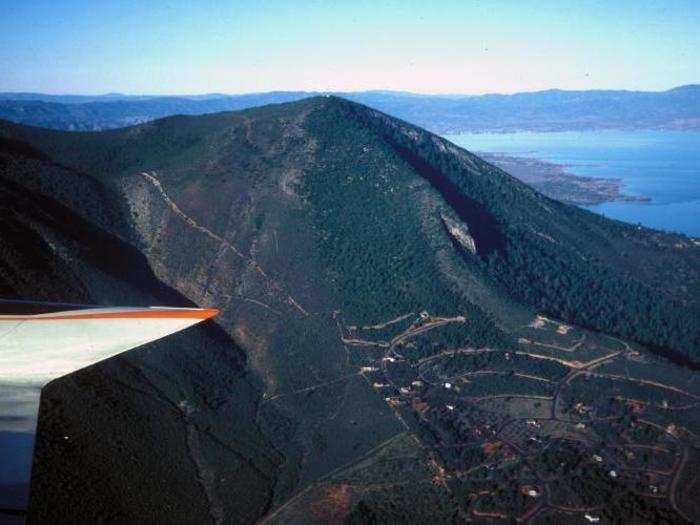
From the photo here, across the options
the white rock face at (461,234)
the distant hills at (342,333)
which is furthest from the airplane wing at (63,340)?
the white rock face at (461,234)

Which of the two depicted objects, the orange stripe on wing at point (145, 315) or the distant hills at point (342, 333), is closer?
the orange stripe on wing at point (145, 315)

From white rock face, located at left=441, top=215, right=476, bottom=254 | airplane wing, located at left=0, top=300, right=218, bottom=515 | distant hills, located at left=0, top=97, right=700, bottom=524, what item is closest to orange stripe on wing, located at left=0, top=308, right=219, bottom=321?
airplane wing, located at left=0, top=300, right=218, bottom=515

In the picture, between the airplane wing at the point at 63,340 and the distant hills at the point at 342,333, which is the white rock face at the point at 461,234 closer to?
the distant hills at the point at 342,333

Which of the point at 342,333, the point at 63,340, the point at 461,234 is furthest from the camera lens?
the point at 461,234

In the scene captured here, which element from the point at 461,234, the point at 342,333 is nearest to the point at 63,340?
the point at 342,333

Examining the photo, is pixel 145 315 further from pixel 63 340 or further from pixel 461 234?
pixel 461 234

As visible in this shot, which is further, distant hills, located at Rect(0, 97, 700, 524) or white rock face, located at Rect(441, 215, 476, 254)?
white rock face, located at Rect(441, 215, 476, 254)

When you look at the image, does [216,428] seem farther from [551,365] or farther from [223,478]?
[551,365]

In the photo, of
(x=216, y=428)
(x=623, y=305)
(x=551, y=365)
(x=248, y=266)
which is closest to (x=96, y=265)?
(x=248, y=266)

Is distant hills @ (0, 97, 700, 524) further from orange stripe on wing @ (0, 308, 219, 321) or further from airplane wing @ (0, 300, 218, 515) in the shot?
orange stripe on wing @ (0, 308, 219, 321)
